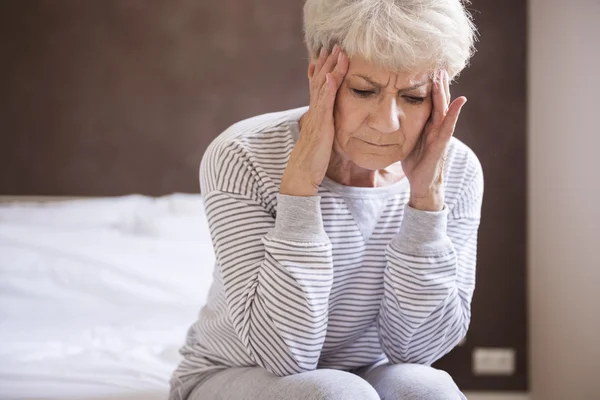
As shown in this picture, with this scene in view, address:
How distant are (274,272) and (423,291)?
0.85 ft

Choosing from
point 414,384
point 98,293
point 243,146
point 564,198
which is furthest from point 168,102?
point 414,384

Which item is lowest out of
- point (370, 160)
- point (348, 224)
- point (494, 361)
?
point (494, 361)

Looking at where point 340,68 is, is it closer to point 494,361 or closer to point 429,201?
point 429,201

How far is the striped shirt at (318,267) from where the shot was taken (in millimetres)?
1084

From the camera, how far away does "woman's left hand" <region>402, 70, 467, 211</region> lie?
1153 millimetres

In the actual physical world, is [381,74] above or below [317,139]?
above

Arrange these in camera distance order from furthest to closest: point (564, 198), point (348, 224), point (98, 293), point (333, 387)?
point (564, 198), point (98, 293), point (348, 224), point (333, 387)

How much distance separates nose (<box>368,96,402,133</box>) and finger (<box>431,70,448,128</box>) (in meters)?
0.08

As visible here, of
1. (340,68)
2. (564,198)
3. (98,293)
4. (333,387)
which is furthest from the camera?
(564,198)

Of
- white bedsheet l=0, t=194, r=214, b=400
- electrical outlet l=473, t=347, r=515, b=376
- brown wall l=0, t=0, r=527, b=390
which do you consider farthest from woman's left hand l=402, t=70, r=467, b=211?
electrical outlet l=473, t=347, r=515, b=376

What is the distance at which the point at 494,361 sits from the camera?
8.75ft

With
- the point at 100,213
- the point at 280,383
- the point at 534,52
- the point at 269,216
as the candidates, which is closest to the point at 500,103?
the point at 534,52

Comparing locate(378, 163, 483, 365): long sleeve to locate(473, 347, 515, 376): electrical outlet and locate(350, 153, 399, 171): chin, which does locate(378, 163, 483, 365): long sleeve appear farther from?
locate(473, 347, 515, 376): electrical outlet

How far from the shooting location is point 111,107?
269cm
